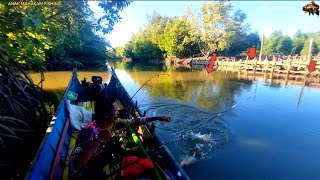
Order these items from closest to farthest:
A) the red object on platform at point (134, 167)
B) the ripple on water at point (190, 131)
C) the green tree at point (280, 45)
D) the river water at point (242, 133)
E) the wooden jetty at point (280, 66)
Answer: the red object on platform at point (134, 167), the river water at point (242, 133), the ripple on water at point (190, 131), the wooden jetty at point (280, 66), the green tree at point (280, 45)

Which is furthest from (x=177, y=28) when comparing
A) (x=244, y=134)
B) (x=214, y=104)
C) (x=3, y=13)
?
(x=3, y=13)

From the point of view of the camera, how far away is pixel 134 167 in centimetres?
375

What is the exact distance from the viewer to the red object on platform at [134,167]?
3719 mm

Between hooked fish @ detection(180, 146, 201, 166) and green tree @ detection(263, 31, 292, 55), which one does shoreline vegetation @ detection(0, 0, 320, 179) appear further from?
hooked fish @ detection(180, 146, 201, 166)

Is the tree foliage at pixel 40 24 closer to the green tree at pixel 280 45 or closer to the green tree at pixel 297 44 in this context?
the green tree at pixel 280 45

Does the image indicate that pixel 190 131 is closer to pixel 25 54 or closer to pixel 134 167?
pixel 134 167

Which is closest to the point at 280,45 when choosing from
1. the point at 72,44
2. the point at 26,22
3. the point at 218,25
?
the point at 218,25

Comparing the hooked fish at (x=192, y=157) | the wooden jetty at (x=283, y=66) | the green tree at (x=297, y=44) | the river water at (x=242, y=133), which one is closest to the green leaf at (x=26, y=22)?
the river water at (x=242, y=133)

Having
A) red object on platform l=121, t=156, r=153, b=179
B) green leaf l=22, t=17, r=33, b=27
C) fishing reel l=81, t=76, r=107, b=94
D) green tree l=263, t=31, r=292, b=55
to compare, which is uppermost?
green tree l=263, t=31, r=292, b=55

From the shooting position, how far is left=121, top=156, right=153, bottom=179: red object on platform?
3719 mm

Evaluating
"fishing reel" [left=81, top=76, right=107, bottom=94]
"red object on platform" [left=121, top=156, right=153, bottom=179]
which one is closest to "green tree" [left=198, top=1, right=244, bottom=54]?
"fishing reel" [left=81, top=76, right=107, bottom=94]

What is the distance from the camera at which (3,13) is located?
5.01 metres

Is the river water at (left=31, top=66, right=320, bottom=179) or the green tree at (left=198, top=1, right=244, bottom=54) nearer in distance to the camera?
the river water at (left=31, top=66, right=320, bottom=179)

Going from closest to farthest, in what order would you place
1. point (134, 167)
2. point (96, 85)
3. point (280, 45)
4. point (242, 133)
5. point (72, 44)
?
1. point (134, 167)
2. point (96, 85)
3. point (242, 133)
4. point (72, 44)
5. point (280, 45)
